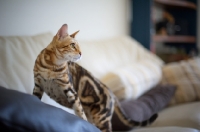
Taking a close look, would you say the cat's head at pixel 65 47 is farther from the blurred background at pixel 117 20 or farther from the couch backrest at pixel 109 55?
the couch backrest at pixel 109 55

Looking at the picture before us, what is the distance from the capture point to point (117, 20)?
2117mm

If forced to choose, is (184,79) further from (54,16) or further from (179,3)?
(179,3)

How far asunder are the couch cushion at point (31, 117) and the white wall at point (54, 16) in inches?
16.0

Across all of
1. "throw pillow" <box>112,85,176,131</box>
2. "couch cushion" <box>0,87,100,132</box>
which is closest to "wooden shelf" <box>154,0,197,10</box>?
"throw pillow" <box>112,85,176,131</box>

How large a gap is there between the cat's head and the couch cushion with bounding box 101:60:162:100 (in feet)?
1.74

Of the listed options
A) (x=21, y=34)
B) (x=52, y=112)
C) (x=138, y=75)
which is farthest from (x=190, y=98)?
(x=52, y=112)

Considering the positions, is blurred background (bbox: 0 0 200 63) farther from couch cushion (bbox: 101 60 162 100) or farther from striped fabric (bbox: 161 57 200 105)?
striped fabric (bbox: 161 57 200 105)

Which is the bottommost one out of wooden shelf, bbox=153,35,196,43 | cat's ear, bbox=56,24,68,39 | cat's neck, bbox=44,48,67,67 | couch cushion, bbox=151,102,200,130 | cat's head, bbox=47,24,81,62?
couch cushion, bbox=151,102,200,130

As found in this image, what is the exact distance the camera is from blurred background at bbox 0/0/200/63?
3.94 feet

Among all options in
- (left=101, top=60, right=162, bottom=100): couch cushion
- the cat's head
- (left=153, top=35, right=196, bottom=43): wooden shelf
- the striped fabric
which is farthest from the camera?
(left=153, top=35, right=196, bottom=43): wooden shelf

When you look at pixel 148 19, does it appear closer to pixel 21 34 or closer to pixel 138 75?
pixel 138 75

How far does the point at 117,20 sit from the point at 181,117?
983 millimetres

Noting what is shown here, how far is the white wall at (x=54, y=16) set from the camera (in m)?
1.15

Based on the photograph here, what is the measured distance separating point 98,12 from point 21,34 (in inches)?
25.7
